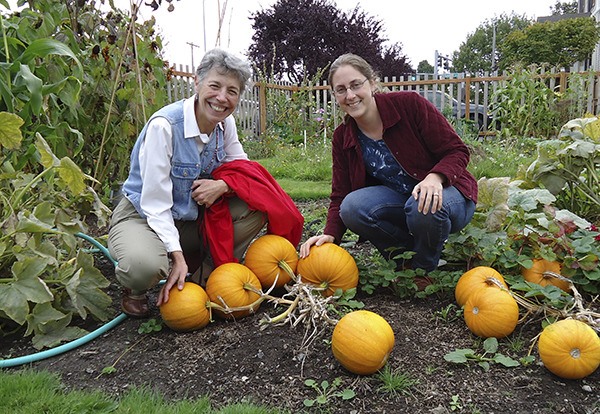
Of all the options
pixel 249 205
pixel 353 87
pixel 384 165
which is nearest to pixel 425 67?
pixel 384 165

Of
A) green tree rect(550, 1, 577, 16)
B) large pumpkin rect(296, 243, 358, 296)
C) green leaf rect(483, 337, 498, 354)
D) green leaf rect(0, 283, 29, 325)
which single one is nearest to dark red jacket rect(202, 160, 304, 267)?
large pumpkin rect(296, 243, 358, 296)

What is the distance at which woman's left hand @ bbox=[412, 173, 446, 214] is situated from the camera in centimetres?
235

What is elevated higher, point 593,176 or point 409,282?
point 593,176

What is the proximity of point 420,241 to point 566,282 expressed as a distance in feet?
2.19

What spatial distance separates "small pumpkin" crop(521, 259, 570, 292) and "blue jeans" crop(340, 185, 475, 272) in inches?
14.7

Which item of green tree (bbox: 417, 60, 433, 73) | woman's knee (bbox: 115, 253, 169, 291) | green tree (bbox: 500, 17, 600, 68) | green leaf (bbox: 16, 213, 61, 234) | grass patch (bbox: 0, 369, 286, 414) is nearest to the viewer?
grass patch (bbox: 0, 369, 286, 414)

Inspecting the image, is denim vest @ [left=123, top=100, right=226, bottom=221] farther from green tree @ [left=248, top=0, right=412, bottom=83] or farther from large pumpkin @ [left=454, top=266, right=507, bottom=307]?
green tree @ [left=248, top=0, right=412, bottom=83]

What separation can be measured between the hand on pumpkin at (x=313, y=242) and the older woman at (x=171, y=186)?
1.23ft

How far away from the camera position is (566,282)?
7.68 ft

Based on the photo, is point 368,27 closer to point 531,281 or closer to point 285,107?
point 285,107

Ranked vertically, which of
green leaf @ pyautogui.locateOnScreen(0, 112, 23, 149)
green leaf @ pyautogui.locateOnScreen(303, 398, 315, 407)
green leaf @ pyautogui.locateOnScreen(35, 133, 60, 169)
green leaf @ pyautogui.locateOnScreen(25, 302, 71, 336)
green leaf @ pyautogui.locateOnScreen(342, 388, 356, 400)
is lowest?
green leaf @ pyautogui.locateOnScreen(303, 398, 315, 407)

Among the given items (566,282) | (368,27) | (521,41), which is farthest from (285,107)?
(521,41)

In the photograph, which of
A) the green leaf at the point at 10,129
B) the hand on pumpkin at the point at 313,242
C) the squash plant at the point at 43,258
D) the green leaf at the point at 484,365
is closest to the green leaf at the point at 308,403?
the green leaf at the point at 484,365

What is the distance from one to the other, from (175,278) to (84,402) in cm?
65
